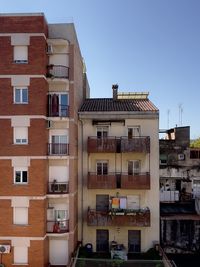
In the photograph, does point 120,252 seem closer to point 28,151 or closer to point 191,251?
point 191,251

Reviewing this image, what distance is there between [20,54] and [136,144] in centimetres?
1225

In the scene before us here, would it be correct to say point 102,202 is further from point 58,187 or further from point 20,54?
point 20,54

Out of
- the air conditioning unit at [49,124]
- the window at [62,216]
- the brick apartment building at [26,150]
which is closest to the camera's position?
the brick apartment building at [26,150]

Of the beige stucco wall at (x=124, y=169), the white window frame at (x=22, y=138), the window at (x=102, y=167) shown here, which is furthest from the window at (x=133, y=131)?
the white window frame at (x=22, y=138)

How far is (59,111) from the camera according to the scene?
83.2 feet

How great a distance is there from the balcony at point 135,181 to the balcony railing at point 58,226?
19.8 feet

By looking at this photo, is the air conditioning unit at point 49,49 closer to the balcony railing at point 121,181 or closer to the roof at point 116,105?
the roof at point 116,105

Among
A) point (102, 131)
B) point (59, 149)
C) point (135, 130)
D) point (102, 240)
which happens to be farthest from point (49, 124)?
point (102, 240)

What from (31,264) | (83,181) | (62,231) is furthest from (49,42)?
(31,264)

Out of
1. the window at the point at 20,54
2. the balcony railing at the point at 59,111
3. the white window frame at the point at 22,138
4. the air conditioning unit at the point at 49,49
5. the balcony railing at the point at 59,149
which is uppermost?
the air conditioning unit at the point at 49,49

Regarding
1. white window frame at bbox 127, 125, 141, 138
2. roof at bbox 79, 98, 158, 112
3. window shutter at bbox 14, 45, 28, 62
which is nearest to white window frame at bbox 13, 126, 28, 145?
window shutter at bbox 14, 45, 28, 62

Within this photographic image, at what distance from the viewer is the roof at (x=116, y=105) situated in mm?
29031

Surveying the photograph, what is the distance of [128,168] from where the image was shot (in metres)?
28.7

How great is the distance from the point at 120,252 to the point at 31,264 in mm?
7793
